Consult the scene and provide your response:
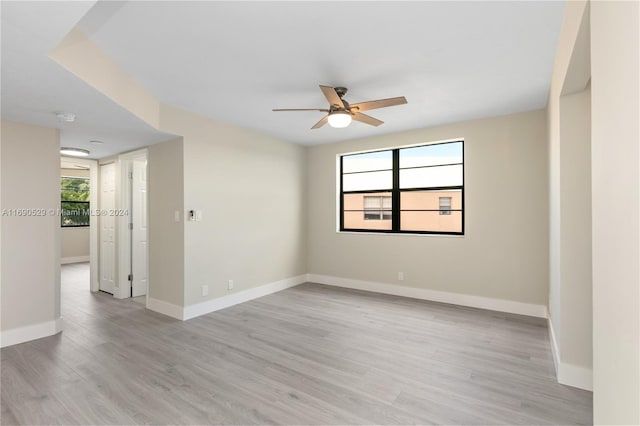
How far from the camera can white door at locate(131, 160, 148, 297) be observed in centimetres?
499

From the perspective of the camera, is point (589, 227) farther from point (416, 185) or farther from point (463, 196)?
point (416, 185)

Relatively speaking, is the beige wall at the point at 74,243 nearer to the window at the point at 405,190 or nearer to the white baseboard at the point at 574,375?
the window at the point at 405,190

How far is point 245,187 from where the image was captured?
185 inches

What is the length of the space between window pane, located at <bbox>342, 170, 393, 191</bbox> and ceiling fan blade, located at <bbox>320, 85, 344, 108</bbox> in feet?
8.17

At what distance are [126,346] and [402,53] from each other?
365 cm

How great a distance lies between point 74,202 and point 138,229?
547 cm

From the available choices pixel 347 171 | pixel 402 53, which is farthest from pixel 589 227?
pixel 347 171

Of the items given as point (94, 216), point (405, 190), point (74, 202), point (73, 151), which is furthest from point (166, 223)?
point (74, 202)

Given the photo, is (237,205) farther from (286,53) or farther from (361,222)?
(286,53)

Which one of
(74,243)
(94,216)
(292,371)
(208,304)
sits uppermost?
(94,216)

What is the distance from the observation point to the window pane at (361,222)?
17.2 feet

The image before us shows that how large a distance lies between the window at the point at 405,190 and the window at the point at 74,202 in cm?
766

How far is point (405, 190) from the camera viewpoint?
501cm

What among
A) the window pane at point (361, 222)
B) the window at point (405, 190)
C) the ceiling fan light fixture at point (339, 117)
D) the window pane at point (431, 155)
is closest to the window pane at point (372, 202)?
the window at point (405, 190)
